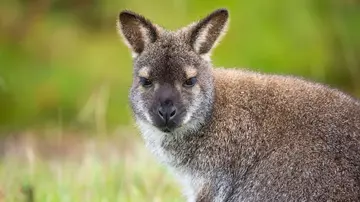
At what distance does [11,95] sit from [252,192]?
7.87 meters

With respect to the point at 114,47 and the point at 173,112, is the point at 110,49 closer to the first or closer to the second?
the point at 114,47

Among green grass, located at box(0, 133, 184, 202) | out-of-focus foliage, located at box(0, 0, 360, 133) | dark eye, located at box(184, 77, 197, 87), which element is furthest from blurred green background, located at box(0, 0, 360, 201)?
dark eye, located at box(184, 77, 197, 87)

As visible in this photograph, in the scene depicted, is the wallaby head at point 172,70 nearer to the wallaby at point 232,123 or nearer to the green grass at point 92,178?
the wallaby at point 232,123

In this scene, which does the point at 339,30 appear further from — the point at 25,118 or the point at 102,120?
the point at 102,120

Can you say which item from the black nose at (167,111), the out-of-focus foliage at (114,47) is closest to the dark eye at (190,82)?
the black nose at (167,111)

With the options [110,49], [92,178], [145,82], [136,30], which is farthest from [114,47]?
[145,82]

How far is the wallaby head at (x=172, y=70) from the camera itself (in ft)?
27.9

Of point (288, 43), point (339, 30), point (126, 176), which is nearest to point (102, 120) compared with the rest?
point (126, 176)

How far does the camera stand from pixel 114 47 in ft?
53.5

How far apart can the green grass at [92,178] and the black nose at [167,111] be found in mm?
1253

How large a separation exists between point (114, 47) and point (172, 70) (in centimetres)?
777

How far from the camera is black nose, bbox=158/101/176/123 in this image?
845cm

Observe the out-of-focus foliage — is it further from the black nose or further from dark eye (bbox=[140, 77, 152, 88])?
the black nose

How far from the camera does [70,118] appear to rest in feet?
47.6
